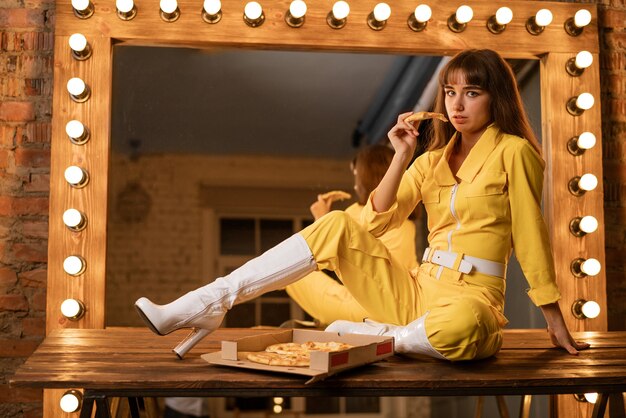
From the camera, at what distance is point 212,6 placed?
229cm

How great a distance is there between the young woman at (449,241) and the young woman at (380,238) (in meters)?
0.30

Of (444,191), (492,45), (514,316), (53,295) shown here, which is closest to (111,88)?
(53,295)

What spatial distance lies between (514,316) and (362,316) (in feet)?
1.75

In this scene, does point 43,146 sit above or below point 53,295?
above

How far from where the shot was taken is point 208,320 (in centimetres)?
168

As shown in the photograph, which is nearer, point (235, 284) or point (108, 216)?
point (235, 284)

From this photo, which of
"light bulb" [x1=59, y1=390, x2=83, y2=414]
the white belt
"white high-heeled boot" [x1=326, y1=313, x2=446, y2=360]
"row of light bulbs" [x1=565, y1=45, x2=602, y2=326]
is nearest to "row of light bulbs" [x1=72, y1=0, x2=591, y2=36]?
"row of light bulbs" [x1=565, y1=45, x2=602, y2=326]

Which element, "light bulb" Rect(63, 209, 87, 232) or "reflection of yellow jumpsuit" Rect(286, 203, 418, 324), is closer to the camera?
"light bulb" Rect(63, 209, 87, 232)

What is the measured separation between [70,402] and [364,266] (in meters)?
0.94

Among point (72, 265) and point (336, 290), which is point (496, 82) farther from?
point (72, 265)

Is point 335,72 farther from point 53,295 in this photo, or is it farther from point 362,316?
point 53,295

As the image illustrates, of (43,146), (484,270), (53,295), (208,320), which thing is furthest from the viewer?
(43,146)

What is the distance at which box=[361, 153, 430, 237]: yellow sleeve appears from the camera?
199 centimetres

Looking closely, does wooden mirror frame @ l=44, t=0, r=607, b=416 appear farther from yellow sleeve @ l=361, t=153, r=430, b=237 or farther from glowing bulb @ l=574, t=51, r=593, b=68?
yellow sleeve @ l=361, t=153, r=430, b=237
